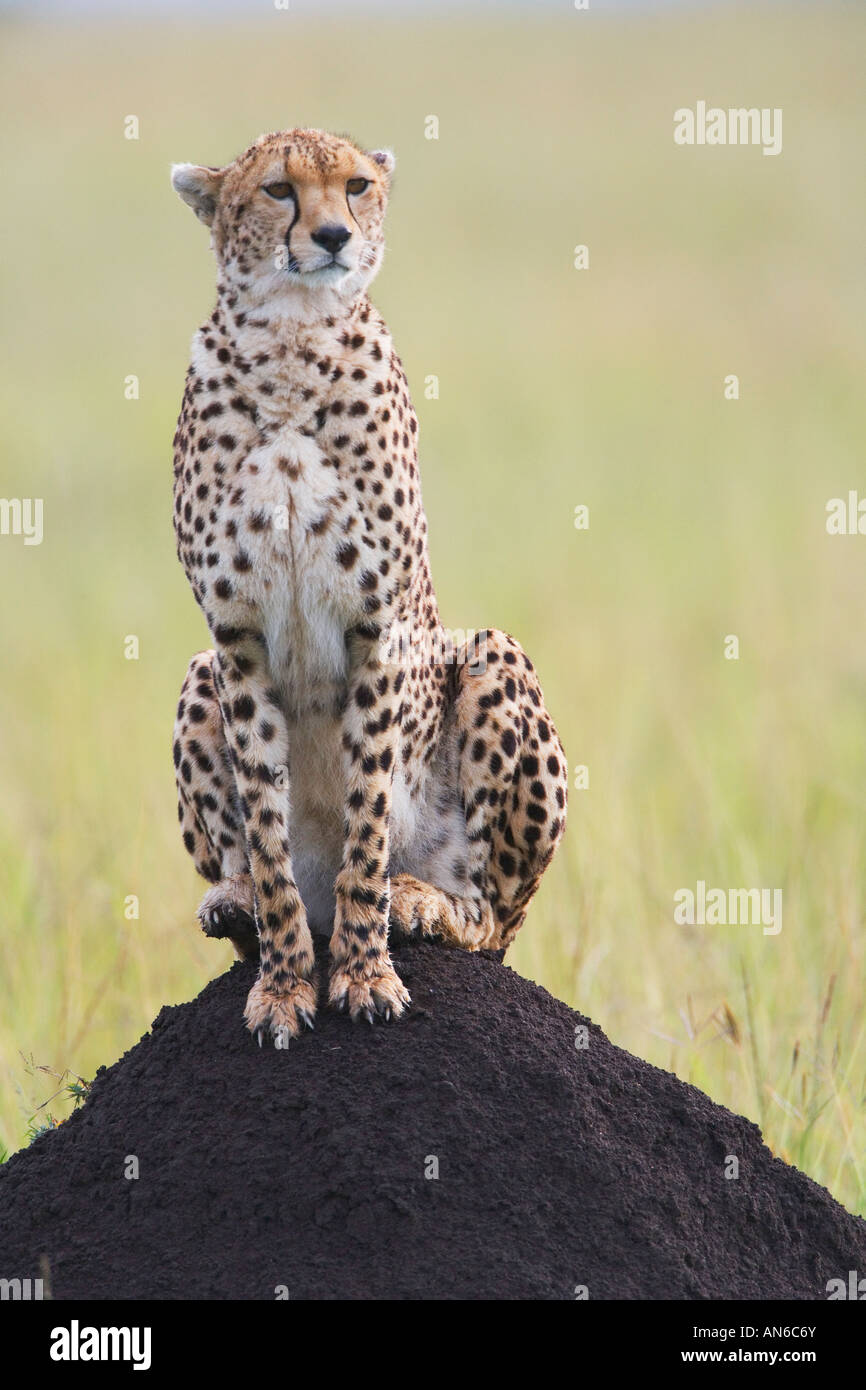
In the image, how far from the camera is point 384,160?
402cm

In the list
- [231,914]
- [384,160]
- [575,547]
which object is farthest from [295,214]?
[575,547]

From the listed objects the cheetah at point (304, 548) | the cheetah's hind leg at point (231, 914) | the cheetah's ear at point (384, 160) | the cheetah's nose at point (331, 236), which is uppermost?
the cheetah's ear at point (384, 160)

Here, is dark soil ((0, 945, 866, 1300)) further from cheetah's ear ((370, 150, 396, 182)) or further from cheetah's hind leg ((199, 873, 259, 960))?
cheetah's ear ((370, 150, 396, 182))

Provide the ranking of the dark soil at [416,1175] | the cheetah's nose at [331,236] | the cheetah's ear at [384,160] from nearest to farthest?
the dark soil at [416,1175] < the cheetah's nose at [331,236] < the cheetah's ear at [384,160]

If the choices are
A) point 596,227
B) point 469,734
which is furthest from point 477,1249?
point 596,227

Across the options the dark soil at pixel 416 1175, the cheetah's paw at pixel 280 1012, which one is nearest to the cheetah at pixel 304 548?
the cheetah's paw at pixel 280 1012

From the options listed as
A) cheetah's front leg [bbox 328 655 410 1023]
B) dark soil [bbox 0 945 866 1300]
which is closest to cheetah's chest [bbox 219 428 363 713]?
cheetah's front leg [bbox 328 655 410 1023]

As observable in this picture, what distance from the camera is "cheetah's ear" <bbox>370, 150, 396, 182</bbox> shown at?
13.1ft

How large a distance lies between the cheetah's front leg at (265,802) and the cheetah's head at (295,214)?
731 mm

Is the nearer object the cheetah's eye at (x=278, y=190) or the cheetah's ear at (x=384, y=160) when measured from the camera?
the cheetah's eye at (x=278, y=190)

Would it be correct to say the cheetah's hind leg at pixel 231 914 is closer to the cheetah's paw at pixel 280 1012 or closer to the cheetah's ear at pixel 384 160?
the cheetah's paw at pixel 280 1012

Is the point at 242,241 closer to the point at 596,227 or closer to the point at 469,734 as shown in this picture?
the point at 469,734

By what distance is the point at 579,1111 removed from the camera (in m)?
3.55

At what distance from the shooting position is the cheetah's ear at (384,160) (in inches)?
157
